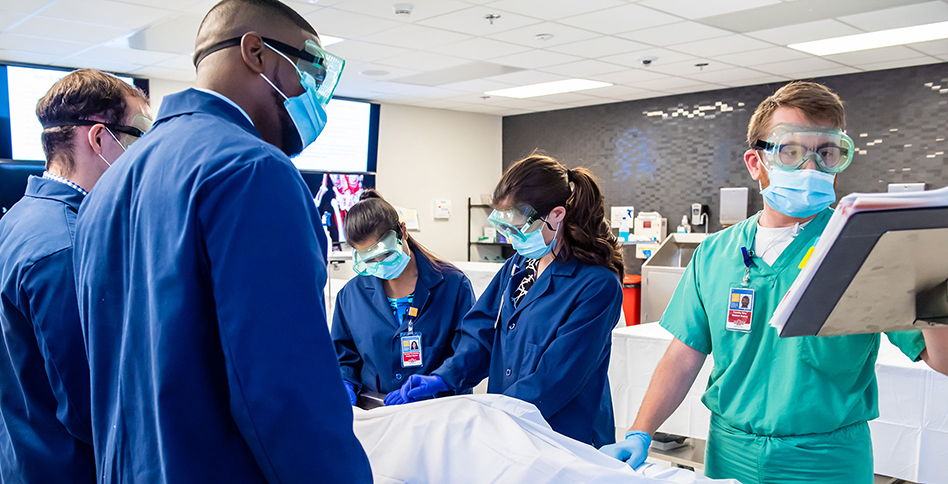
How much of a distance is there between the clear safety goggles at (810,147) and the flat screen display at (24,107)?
6.20 m

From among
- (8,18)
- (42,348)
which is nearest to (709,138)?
(8,18)

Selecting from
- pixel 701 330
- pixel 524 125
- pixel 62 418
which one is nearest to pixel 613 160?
pixel 524 125

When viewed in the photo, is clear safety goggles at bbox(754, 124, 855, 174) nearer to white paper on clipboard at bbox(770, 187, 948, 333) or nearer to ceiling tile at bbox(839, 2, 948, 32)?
white paper on clipboard at bbox(770, 187, 948, 333)

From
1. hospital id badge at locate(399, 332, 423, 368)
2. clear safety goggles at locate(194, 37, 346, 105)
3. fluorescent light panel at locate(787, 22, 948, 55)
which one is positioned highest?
fluorescent light panel at locate(787, 22, 948, 55)

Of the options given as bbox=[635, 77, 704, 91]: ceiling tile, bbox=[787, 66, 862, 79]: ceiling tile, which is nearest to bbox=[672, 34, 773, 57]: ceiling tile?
bbox=[635, 77, 704, 91]: ceiling tile

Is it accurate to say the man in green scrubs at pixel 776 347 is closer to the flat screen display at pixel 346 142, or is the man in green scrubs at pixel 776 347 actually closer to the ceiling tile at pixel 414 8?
the ceiling tile at pixel 414 8

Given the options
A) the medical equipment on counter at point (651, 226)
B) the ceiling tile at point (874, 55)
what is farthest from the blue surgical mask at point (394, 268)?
the medical equipment on counter at point (651, 226)

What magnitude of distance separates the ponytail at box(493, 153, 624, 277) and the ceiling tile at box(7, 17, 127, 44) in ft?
13.2

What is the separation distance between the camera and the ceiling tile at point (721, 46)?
16.7ft

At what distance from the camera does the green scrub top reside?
1370 mm

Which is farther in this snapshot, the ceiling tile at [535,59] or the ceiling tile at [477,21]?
the ceiling tile at [535,59]

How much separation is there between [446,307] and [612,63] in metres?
4.34

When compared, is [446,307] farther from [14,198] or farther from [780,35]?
[14,198]

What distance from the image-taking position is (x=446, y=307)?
227 cm
